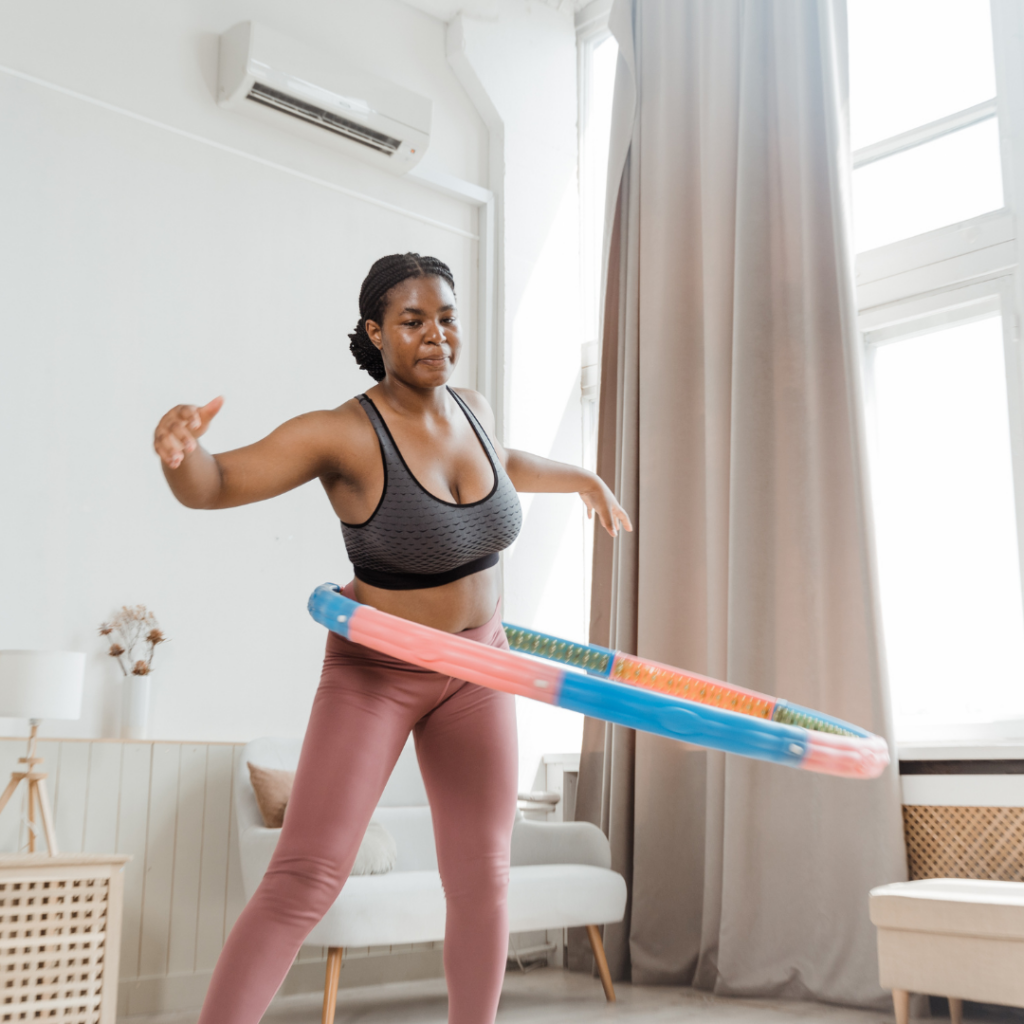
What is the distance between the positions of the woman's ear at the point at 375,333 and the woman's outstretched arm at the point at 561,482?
0.33m

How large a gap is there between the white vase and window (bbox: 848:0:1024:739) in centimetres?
241

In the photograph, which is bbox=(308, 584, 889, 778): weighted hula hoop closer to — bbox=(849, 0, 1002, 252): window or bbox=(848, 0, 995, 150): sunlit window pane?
bbox=(849, 0, 1002, 252): window

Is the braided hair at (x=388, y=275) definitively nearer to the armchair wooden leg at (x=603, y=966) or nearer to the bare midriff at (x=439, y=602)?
the bare midriff at (x=439, y=602)

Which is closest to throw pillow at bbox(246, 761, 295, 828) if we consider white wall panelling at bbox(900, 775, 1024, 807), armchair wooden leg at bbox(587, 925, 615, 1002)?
armchair wooden leg at bbox(587, 925, 615, 1002)

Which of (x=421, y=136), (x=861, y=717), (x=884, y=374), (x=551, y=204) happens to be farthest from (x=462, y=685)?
(x=551, y=204)

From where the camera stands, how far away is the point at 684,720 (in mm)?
1296

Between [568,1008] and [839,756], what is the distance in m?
2.33

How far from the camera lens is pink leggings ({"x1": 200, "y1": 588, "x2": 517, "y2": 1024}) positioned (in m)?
1.33

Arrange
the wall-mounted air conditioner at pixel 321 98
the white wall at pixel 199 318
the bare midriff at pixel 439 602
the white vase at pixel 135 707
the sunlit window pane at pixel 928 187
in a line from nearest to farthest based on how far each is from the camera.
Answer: the bare midriff at pixel 439 602 < the white vase at pixel 135 707 < the white wall at pixel 199 318 < the sunlit window pane at pixel 928 187 < the wall-mounted air conditioner at pixel 321 98

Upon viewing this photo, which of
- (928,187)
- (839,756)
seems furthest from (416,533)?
(928,187)

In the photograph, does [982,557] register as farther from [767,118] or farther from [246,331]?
[246,331]

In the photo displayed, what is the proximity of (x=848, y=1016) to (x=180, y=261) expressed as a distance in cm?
331

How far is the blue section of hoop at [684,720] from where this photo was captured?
1279 millimetres

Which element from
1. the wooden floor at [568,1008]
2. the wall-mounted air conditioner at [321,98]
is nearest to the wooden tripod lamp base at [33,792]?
the wooden floor at [568,1008]
